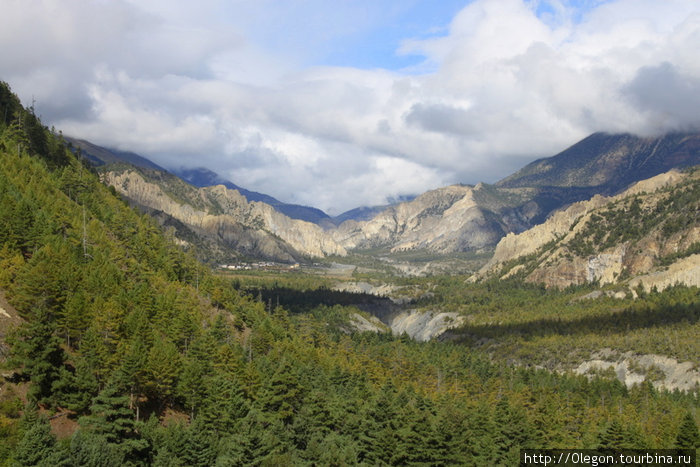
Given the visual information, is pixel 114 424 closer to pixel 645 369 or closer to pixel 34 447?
pixel 34 447

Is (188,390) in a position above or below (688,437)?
above

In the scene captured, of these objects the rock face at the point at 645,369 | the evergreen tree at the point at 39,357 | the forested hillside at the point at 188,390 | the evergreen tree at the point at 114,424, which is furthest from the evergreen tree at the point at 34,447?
the rock face at the point at 645,369

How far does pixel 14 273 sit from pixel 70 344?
11451 millimetres

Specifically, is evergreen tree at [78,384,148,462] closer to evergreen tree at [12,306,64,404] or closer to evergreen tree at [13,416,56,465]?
evergreen tree at [12,306,64,404]

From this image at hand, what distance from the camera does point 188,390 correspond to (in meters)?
59.3

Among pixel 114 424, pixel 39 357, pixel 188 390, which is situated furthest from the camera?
pixel 188 390

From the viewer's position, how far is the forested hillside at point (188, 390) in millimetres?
47688

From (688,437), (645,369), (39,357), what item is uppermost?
(39,357)

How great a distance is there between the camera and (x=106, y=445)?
43094 millimetres

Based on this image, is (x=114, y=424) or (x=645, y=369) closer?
(x=114, y=424)

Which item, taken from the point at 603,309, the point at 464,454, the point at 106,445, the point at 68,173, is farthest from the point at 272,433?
the point at 603,309

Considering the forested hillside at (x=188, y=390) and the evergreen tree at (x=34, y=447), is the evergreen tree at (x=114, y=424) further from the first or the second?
the evergreen tree at (x=34, y=447)

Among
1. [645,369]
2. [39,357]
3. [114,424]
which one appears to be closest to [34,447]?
[114,424]

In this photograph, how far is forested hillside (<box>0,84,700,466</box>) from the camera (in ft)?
156
